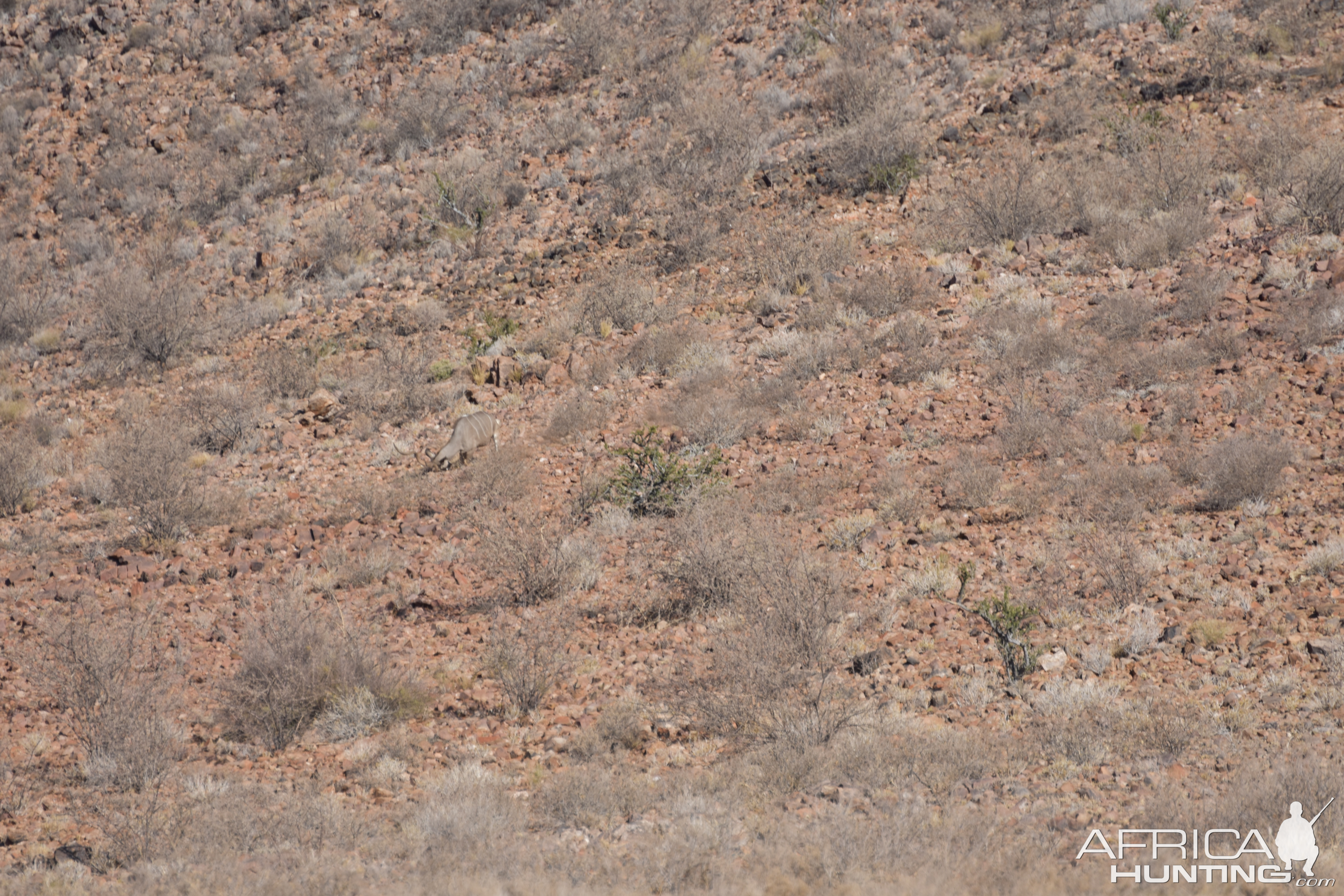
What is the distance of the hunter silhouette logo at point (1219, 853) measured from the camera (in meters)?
3.91

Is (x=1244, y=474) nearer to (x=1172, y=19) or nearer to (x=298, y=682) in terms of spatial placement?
(x=298, y=682)

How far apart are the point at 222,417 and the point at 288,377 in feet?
3.95

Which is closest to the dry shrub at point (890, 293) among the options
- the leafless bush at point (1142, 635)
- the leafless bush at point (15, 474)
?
the leafless bush at point (1142, 635)

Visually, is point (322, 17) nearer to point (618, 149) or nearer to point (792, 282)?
point (618, 149)

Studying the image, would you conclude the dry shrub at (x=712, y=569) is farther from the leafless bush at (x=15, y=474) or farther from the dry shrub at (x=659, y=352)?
the leafless bush at (x=15, y=474)

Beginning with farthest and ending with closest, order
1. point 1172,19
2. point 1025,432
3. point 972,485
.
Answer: point 1172,19 → point 1025,432 → point 972,485

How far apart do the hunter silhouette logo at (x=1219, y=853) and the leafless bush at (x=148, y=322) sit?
1447 centimetres

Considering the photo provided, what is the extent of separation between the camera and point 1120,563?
6848mm

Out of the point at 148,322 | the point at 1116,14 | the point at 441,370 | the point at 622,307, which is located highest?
the point at 1116,14

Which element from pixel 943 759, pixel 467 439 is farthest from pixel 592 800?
pixel 467 439

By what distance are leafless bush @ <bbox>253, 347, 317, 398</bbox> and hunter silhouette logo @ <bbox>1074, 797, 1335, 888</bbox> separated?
1123cm

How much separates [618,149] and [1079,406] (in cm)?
1084

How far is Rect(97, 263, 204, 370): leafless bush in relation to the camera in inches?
586

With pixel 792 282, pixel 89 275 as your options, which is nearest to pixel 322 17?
pixel 89 275
